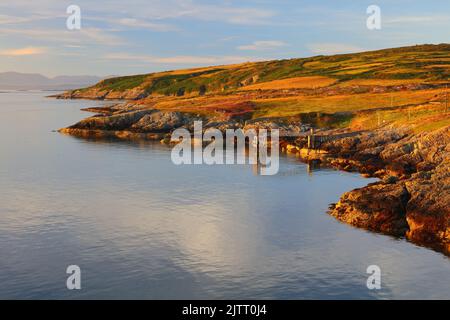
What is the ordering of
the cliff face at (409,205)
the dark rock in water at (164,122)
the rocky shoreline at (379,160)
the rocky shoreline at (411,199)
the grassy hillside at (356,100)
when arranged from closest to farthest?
the cliff face at (409,205) → the rocky shoreline at (411,199) → the rocky shoreline at (379,160) → the grassy hillside at (356,100) → the dark rock in water at (164,122)

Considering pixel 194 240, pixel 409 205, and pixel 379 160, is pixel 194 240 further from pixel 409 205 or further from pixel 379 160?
pixel 379 160

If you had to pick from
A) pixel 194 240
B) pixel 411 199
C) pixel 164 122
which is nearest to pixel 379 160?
pixel 411 199

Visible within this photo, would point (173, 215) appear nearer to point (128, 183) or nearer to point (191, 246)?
point (191, 246)

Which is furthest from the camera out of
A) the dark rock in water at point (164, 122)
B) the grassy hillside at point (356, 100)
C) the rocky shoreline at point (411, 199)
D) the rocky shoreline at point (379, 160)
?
the dark rock in water at point (164, 122)

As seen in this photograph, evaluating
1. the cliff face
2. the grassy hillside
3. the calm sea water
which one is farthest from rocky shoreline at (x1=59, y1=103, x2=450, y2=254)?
the grassy hillside

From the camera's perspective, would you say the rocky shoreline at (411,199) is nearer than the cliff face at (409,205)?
No

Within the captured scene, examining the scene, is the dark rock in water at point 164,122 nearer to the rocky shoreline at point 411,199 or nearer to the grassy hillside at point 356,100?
the grassy hillside at point 356,100

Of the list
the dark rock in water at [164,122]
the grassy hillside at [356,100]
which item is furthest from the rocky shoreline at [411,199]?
the dark rock in water at [164,122]
